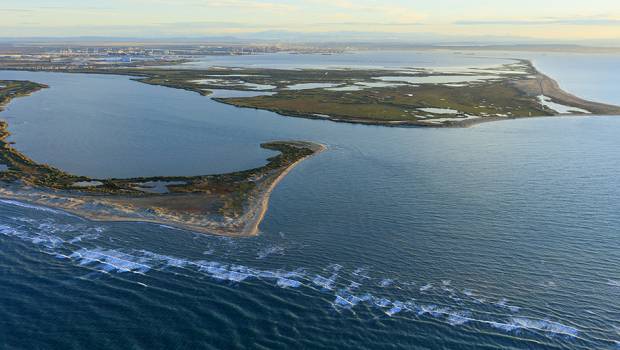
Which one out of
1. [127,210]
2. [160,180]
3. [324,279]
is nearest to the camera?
[324,279]

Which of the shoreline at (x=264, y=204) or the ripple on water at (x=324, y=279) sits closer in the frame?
the ripple on water at (x=324, y=279)

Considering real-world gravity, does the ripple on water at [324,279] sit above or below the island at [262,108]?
below

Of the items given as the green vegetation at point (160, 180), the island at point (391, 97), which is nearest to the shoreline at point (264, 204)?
the green vegetation at point (160, 180)

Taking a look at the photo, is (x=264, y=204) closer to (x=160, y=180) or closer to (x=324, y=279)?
Result: (x=160, y=180)

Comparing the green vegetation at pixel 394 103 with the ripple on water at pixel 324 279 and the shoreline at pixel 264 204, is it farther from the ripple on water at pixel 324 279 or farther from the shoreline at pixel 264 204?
the ripple on water at pixel 324 279

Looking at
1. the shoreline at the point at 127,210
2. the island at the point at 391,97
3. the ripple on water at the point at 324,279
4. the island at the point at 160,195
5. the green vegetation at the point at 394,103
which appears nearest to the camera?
the ripple on water at the point at 324,279

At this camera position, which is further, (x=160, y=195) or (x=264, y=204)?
(x=160, y=195)

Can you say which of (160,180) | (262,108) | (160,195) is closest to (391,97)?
(262,108)

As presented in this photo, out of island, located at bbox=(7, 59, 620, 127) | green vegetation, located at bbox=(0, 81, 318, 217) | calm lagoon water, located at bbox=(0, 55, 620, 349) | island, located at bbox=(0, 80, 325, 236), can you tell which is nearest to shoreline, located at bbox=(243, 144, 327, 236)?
island, located at bbox=(0, 80, 325, 236)
